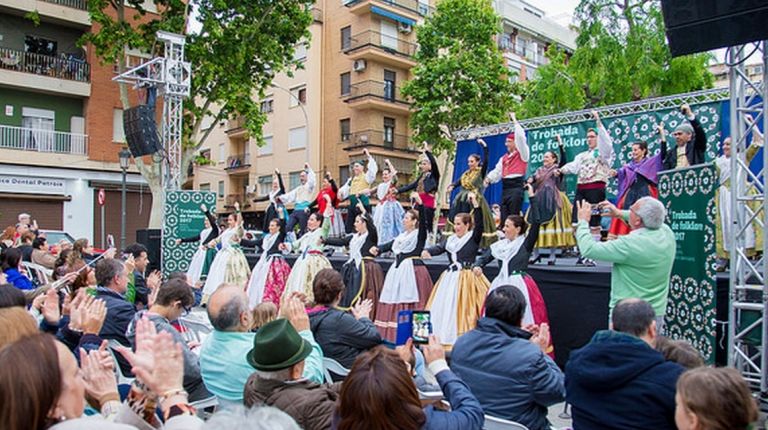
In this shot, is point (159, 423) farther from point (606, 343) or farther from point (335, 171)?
point (335, 171)

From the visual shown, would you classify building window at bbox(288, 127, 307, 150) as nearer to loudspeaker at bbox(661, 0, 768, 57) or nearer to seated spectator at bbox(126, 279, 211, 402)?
loudspeaker at bbox(661, 0, 768, 57)

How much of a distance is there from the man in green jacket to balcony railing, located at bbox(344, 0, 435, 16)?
2655 centimetres

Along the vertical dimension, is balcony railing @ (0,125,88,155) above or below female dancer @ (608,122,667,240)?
above

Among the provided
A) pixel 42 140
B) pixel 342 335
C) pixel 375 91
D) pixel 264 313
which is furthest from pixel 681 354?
pixel 375 91

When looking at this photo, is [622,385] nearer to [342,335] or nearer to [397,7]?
[342,335]

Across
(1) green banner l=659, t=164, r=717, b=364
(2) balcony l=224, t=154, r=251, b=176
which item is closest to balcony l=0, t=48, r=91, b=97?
(2) balcony l=224, t=154, r=251, b=176

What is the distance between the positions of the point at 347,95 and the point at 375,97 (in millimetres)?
1752

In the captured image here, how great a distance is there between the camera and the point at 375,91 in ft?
96.0

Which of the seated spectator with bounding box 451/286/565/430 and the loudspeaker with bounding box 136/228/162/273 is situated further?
the loudspeaker with bounding box 136/228/162/273

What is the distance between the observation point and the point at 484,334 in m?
3.03

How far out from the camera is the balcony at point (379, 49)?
28748mm

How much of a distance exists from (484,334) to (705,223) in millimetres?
2934

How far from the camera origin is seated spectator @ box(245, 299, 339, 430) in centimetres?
239

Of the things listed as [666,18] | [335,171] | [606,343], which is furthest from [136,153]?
[335,171]
